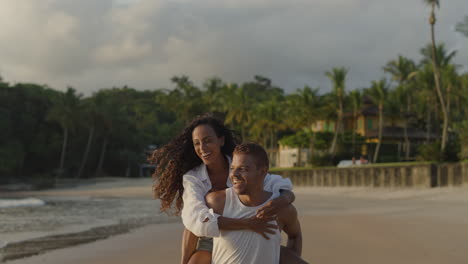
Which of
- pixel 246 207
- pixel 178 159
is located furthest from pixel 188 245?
pixel 178 159

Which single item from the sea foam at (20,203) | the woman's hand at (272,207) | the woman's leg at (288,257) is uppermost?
the woman's hand at (272,207)

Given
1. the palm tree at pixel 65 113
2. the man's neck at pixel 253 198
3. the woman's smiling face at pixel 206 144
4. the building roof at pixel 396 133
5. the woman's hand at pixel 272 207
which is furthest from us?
the palm tree at pixel 65 113

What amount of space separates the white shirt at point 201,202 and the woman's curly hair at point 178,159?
209 millimetres

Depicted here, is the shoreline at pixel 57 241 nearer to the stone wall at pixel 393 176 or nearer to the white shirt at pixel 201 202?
the white shirt at pixel 201 202

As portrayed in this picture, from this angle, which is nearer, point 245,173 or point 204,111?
point 245,173

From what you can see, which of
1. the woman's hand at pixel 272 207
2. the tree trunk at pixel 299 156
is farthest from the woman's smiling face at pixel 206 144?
the tree trunk at pixel 299 156

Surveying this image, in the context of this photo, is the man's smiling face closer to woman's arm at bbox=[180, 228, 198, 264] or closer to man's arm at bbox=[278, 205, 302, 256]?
man's arm at bbox=[278, 205, 302, 256]

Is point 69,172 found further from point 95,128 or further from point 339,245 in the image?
point 339,245

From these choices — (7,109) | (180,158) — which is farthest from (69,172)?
(180,158)

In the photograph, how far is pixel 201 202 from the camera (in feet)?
9.07

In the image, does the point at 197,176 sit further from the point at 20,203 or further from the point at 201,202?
the point at 20,203

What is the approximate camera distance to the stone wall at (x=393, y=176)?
1978cm

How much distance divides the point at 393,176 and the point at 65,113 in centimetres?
4463

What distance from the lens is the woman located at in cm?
275
